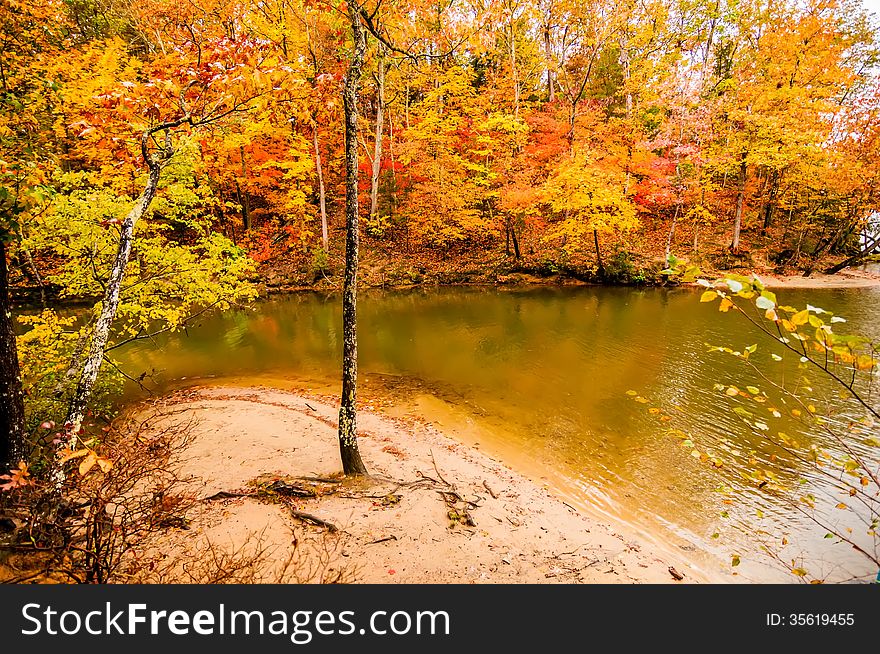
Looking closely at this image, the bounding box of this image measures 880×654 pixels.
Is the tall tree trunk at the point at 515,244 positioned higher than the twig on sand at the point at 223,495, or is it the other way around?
the tall tree trunk at the point at 515,244

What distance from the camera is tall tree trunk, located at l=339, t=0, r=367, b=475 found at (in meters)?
4.74

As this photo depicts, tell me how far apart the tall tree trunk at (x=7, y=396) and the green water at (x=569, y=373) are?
6.03 meters

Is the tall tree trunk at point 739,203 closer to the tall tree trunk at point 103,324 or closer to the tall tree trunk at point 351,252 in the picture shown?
the tall tree trunk at point 351,252

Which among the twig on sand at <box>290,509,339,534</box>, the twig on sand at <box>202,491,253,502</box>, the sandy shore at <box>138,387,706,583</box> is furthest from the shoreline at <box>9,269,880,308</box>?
the twig on sand at <box>290,509,339,534</box>

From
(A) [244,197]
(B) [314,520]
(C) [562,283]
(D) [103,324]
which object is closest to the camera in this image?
(D) [103,324]

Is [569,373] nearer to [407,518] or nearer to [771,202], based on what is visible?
[407,518]

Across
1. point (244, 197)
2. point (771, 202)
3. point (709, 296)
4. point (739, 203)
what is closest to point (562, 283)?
point (739, 203)

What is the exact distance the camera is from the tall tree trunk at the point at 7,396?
3654 millimetres

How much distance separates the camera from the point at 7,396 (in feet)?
12.1

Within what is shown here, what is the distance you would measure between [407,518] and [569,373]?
7161mm

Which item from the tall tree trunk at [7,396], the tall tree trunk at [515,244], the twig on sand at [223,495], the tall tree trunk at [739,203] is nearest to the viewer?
the tall tree trunk at [7,396]

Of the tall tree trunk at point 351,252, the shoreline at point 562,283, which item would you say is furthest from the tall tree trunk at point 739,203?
the tall tree trunk at point 351,252

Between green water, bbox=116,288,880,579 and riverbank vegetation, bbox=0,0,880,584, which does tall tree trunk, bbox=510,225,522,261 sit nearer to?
riverbank vegetation, bbox=0,0,880,584

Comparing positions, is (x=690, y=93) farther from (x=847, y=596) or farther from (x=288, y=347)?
(x=847, y=596)
